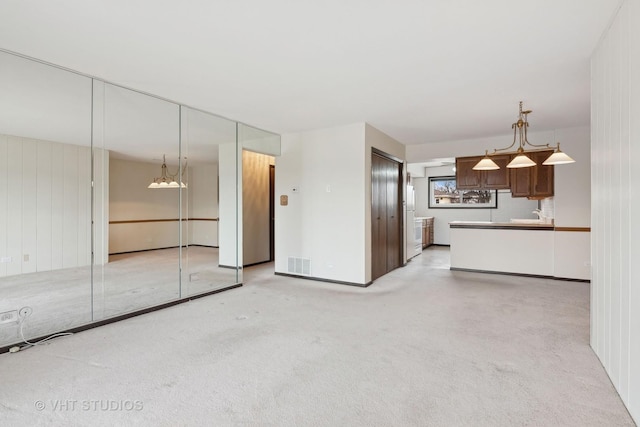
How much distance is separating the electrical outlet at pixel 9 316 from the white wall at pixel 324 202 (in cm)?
347

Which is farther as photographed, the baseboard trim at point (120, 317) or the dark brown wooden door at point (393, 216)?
the dark brown wooden door at point (393, 216)

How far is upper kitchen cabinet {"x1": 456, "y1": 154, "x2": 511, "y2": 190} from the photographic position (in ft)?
19.9

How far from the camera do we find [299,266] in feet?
18.1

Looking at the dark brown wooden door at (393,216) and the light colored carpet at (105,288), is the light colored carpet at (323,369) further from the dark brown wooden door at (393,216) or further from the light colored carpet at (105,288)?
the dark brown wooden door at (393,216)

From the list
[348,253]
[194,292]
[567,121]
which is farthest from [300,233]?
[567,121]

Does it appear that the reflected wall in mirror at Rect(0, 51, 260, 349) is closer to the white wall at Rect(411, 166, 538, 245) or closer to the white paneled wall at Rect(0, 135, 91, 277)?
the white paneled wall at Rect(0, 135, 91, 277)

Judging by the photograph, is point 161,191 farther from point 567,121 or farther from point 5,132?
point 567,121

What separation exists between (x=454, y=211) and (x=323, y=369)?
8.48 metres

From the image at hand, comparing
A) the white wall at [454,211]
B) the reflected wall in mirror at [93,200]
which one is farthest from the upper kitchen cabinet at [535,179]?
the reflected wall in mirror at [93,200]

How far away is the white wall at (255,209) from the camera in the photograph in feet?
21.4

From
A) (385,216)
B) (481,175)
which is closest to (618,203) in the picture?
(385,216)

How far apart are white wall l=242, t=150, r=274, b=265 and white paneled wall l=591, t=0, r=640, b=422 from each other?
528cm

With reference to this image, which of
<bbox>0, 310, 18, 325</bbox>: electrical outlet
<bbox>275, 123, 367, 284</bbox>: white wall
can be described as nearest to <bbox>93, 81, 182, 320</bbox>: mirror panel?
<bbox>0, 310, 18, 325</bbox>: electrical outlet

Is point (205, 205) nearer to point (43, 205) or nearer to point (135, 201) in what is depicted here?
point (135, 201)
